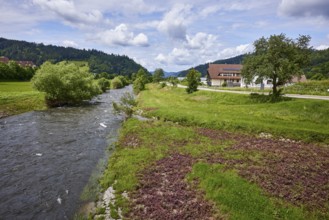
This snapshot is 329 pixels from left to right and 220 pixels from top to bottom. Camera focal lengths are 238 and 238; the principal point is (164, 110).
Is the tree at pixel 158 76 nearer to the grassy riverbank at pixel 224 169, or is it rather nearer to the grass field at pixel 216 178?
the grassy riverbank at pixel 224 169

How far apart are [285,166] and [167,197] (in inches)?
421

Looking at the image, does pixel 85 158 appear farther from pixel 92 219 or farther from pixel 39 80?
pixel 39 80

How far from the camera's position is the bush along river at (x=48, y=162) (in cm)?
1480

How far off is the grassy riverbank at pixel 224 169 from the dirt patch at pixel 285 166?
0.19 ft

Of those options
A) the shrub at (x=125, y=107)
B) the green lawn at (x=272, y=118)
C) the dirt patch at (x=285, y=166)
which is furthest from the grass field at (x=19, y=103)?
the dirt patch at (x=285, y=166)

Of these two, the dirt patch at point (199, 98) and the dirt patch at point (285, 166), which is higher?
the dirt patch at point (199, 98)

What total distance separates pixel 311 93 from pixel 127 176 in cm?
4790

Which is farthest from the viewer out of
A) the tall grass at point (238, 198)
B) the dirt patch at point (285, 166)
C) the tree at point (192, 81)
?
the tree at point (192, 81)

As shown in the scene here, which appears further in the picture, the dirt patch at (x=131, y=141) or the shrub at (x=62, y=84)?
the shrub at (x=62, y=84)

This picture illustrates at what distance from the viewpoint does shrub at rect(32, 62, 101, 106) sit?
5450 centimetres

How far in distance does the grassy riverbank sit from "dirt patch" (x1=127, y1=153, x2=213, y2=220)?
0.18 ft

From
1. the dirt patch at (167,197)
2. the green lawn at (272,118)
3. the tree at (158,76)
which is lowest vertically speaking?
the dirt patch at (167,197)

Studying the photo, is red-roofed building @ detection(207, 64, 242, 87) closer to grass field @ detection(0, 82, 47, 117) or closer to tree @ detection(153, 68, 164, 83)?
tree @ detection(153, 68, 164, 83)

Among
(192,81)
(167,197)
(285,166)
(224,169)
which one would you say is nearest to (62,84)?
(192,81)
